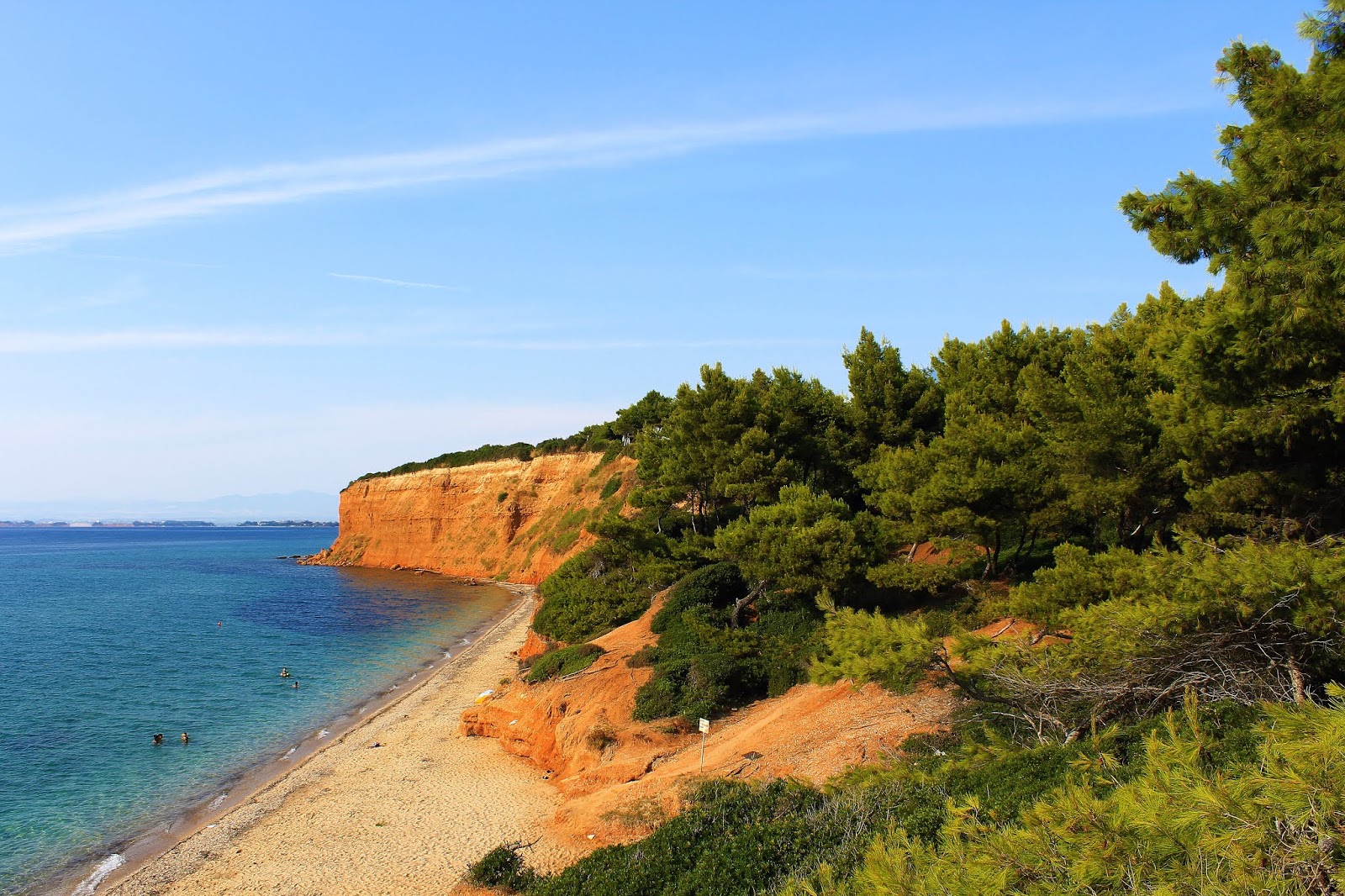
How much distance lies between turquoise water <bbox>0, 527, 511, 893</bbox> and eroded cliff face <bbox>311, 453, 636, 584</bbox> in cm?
570

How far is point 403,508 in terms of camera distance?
83.6 meters

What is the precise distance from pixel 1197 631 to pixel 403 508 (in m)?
81.8

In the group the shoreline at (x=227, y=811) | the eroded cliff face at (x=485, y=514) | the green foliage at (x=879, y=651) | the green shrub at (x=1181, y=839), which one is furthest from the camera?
the eroded cliff face at (x=485, y=514)

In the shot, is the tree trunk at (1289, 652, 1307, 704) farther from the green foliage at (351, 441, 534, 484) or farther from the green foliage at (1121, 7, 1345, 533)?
the green foliage at (351, 441, 534, 484)

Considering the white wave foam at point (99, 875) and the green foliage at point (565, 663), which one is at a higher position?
the green foliage at point (565, 663)

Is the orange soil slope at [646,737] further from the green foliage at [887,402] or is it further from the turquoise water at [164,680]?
the green foliage at [887,402]

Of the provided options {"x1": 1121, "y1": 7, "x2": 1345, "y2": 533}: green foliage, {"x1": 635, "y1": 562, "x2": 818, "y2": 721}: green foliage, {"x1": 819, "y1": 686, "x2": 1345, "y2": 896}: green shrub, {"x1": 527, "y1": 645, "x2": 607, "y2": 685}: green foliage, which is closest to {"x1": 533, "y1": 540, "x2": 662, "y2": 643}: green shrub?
{"x1": 635, "y1": 562, "x2": 818, "y2": 721}: green foliage

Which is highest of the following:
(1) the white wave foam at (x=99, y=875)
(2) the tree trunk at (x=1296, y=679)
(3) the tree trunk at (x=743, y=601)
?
(2) the tree trunk at (x=1296, y=679)

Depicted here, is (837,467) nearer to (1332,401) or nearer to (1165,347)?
(1165,347)

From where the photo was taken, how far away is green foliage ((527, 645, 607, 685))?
936 inches

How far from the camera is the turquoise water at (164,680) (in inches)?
765

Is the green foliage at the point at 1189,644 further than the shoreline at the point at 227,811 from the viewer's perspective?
No

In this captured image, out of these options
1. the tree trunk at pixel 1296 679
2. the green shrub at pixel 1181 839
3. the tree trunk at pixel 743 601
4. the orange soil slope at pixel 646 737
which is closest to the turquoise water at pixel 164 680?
the orange soil slope at pixel 646 737

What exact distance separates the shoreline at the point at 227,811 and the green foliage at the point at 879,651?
14.1 metres
